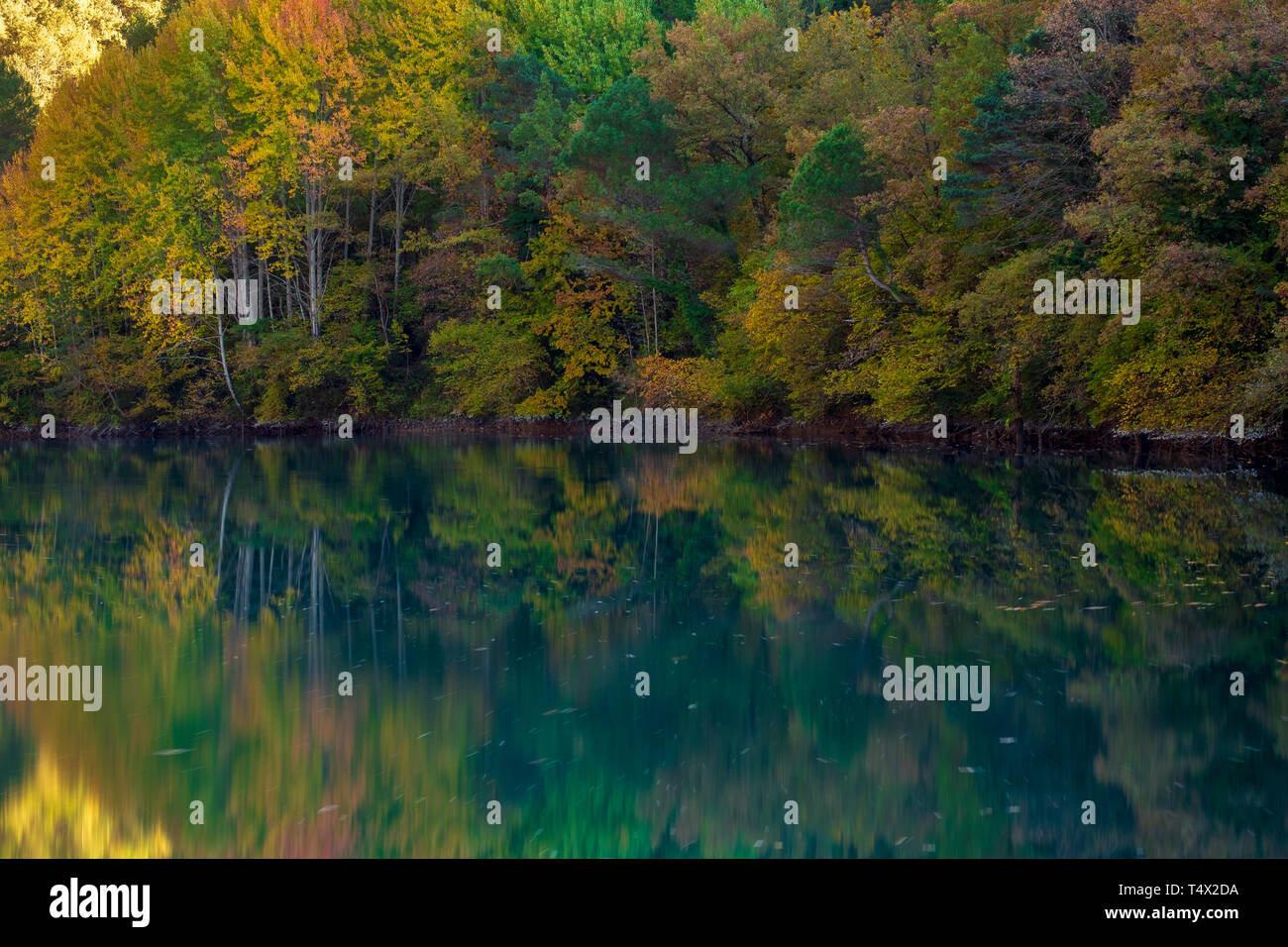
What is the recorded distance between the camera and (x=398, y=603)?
39.9ft

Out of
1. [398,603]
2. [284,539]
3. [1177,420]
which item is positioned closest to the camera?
[398,603]

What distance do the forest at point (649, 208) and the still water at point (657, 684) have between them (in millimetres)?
7995

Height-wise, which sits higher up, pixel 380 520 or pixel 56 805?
pixel 380 520

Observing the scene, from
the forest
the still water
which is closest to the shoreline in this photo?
the forest

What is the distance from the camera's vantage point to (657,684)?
894 centimetres

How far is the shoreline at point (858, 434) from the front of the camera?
1059 inches

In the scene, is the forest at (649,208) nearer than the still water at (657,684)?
No

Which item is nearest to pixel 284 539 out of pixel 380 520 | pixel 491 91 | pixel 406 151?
pixel 380 520

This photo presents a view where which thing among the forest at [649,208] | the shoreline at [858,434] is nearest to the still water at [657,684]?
the forest at [649,208]

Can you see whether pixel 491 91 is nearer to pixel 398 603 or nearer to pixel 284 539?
pixel 284 539

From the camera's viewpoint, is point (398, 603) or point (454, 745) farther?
point (398, 603)

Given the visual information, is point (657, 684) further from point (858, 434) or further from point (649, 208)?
point (649, 208)

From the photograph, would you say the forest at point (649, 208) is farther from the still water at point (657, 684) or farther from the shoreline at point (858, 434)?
the still water at point (657, 684)

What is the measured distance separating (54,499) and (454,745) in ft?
59.5
